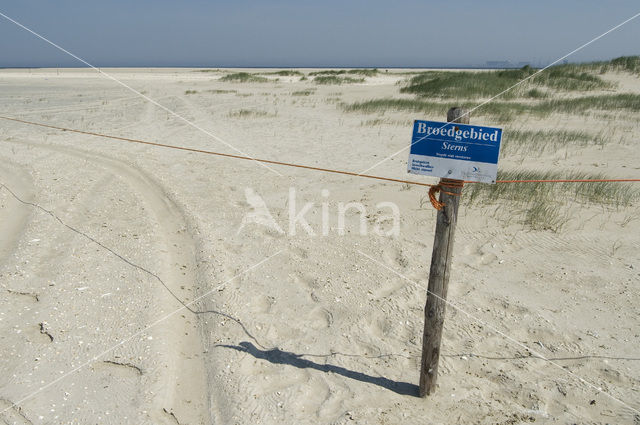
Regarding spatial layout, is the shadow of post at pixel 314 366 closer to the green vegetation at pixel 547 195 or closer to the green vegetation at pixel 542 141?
the green vegetation at pixel 547 195

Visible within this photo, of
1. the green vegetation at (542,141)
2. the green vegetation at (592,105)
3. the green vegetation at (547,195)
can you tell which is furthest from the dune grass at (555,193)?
the green vegetation at (592,105)

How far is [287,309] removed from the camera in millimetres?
4312

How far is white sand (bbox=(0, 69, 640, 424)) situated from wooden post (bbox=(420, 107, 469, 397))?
0.21 meters

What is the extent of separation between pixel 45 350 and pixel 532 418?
3.36 meters

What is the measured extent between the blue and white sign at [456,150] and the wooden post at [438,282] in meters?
0.14

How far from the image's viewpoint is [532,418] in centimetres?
312

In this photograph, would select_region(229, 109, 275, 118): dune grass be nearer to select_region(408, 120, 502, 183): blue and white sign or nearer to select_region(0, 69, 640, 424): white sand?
select_region(0, 69, 640, 424): white sand

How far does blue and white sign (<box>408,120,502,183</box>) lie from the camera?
2.80 metres

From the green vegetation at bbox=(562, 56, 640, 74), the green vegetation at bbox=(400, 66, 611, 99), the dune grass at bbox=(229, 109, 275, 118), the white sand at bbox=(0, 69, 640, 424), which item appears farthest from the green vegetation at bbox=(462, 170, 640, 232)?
the green vegetation at bbox=(562, 56, 640, 74)

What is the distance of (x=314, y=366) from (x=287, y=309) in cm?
82

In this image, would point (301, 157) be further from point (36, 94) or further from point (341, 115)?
point (36, 94)

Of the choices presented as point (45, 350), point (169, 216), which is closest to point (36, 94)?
point (169, 216)

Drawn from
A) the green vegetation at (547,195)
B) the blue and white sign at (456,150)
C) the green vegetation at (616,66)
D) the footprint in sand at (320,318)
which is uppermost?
the green vegetation at (616,66)

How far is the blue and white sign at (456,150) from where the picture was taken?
2.80 meters
